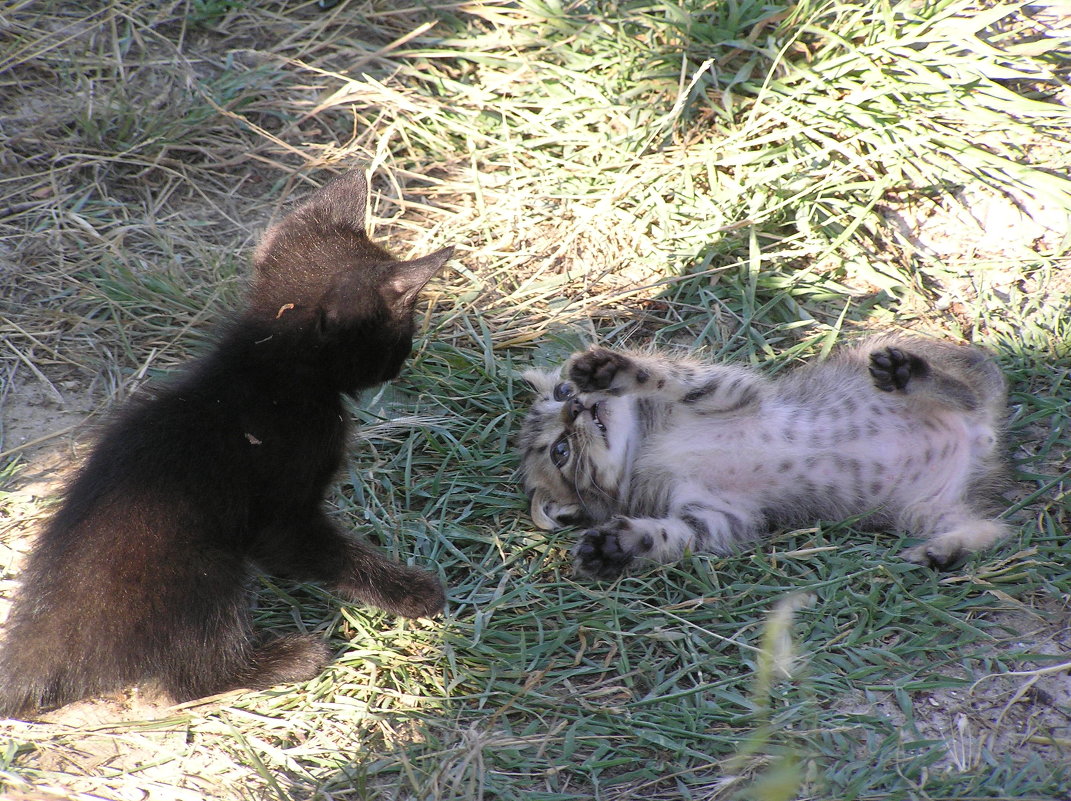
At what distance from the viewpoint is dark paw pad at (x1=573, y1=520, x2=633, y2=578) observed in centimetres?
321

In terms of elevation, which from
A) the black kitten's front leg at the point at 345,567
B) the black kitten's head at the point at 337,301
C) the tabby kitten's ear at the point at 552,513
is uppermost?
the black kitten's head at the point at 337,301

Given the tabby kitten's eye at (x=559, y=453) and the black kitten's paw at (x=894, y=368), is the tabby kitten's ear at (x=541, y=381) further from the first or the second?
the black kitten's paw at (x=894, y=368)

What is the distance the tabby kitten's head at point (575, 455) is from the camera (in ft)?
11.7

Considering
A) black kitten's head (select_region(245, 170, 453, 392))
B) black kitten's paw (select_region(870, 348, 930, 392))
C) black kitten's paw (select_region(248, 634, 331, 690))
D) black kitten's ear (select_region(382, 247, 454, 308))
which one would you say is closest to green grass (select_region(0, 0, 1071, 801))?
black kitten's paw (select_region(248, 634, 331, 690))

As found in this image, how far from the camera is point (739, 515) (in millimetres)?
3459

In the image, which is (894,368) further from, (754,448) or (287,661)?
(287,661)

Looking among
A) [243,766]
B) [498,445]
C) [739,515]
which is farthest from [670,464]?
[243,766]

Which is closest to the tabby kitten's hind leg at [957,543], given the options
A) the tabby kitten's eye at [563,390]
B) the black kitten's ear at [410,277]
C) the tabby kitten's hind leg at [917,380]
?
the tabby kitten's hind leg at [917,380]

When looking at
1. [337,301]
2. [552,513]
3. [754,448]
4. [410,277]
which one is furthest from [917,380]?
[337,301]

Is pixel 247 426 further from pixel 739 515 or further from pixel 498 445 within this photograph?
pixel 739 515

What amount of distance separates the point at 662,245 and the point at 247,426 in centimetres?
215

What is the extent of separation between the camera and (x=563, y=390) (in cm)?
374

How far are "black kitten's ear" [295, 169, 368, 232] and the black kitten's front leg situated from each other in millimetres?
973

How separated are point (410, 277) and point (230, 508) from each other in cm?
83
